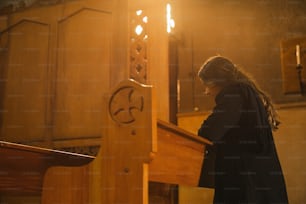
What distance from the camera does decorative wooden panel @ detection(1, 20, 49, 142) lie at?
4148 millimetres

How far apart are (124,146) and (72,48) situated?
2.51 m

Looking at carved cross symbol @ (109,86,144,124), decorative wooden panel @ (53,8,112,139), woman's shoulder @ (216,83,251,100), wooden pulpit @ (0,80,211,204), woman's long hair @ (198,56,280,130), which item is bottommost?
wooden pulpit @ (0,80,211,204)

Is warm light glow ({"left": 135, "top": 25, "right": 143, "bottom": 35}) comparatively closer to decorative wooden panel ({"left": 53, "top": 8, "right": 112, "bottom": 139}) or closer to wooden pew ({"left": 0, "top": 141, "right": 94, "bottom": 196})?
decorative wooden panel ({"left": 53, "top": 8, "right": 112, "bottom": 139})

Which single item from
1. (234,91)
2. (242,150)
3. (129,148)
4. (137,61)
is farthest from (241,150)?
(137,61)

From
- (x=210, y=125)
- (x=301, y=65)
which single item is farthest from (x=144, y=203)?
(x=301, y=65)

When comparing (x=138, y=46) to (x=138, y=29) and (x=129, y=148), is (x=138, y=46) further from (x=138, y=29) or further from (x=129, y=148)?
(x=129, y=148)

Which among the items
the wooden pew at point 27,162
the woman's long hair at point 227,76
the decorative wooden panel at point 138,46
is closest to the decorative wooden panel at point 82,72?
the decorative wooden panel at point 138,46

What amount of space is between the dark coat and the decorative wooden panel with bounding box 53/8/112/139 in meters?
1.63

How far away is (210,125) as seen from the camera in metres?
2.45

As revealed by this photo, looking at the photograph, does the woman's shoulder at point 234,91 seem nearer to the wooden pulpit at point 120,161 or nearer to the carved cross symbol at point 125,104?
the wooden pulpit at point 120,161

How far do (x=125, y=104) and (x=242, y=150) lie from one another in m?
0.89

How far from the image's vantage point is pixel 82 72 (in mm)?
4070

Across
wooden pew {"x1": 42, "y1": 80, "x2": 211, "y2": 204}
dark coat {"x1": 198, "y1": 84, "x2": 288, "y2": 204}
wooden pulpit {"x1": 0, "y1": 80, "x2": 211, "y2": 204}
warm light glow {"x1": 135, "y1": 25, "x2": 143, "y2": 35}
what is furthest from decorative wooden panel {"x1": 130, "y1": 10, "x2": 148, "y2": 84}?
wooden pew {"x1": 42, "y1": 80, "x2": 211, "y2": 204}

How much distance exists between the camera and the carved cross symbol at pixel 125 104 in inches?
70.3
